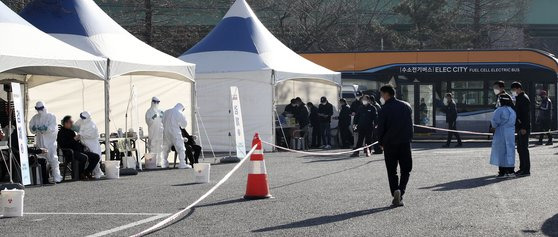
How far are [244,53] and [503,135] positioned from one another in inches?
471

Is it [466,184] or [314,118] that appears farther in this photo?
[314,118]

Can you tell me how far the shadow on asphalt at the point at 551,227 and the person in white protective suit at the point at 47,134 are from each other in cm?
1006

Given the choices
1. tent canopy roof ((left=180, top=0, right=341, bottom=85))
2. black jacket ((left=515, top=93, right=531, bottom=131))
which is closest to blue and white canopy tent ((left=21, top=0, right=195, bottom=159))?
tent canopy roof ((left=180, top=0, right=341, bottom=85))

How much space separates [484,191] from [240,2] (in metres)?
16.1

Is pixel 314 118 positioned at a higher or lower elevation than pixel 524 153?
higher

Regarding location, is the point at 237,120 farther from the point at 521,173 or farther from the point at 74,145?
the point at 521,173

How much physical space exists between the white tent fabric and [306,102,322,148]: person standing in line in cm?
728

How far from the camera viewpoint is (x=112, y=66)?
21.0 metres

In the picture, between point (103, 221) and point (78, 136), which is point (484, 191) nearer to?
point (103, 221)

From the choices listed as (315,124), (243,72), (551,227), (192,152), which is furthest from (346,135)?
(551,227)

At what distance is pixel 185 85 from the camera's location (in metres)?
26.6

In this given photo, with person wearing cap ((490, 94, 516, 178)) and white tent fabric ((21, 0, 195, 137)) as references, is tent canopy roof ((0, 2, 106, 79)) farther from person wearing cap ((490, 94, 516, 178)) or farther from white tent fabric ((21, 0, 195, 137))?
person wearing cap ((490, 94, 516, 178))

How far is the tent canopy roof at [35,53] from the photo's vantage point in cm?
1802

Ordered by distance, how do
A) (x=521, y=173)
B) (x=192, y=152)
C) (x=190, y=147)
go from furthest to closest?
(x=192, y=152) → (x=190, y=147) → (x=521, y=173)
